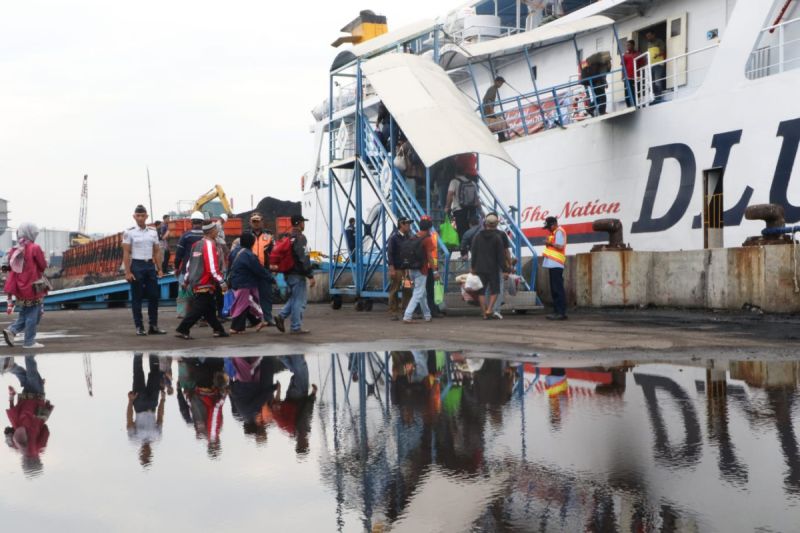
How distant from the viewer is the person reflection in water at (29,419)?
504 centimetres

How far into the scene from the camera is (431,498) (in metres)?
4.07

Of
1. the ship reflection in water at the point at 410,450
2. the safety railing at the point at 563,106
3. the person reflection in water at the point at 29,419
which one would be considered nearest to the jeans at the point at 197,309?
the person reflection in water at the point at 29,419

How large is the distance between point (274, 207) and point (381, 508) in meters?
39.0

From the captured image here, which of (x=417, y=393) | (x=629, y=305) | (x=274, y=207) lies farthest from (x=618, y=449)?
(x=274, y=207)

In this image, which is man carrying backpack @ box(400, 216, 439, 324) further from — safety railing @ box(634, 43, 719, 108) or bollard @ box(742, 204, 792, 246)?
safety railing @ box(634, 43, 719, 108)

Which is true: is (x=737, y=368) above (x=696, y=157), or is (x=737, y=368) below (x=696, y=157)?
below

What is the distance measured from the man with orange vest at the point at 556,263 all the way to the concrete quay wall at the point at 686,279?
207 centimetres

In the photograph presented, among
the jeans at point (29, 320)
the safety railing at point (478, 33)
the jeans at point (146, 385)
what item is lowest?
the jeans at point (146, 385)

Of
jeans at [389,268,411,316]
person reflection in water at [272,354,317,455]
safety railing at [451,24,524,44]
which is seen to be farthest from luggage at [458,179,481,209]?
safety railing at [451,24,524,44]

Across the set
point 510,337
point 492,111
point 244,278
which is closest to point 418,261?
point 244,278

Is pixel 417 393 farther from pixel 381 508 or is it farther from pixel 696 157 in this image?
pixel 696 157

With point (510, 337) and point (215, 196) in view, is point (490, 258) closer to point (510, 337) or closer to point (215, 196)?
point (510, 337)

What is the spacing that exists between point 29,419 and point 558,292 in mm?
9994

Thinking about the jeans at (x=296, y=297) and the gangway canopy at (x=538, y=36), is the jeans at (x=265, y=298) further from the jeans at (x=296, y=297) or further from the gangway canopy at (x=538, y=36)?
the gangway canopy at (x=538, y=36)
